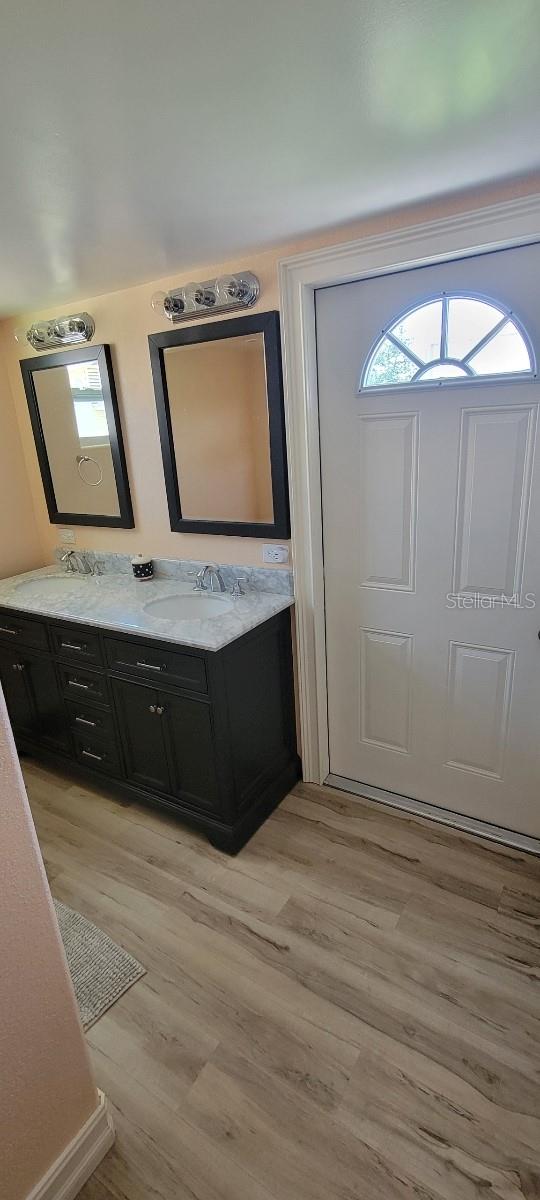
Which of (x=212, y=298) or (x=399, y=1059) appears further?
(x=212, y=298)

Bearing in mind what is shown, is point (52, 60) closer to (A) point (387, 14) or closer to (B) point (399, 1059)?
(A) point (387, 14)

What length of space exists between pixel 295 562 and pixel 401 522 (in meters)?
0.44

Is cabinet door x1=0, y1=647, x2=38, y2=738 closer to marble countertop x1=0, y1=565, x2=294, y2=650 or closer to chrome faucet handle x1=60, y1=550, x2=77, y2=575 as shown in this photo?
marble countertop x1=0, y1=565, x2=294, y2=650

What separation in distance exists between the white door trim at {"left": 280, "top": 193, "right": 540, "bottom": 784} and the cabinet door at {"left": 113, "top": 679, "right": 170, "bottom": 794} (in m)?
0.63

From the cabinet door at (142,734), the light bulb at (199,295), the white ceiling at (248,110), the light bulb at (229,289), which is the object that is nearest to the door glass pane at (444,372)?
the white ceiling at (248,110)

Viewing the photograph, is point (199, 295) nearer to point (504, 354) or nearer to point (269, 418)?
point (269, 418)

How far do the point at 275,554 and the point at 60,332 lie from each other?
58.1 inches

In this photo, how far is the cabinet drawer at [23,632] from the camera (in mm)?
2404

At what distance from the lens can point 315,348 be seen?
199cm

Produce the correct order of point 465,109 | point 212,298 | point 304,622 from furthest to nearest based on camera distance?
1. point 304,622
2. point 212,298
3. point 465,109

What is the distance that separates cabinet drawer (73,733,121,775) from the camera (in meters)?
2.37

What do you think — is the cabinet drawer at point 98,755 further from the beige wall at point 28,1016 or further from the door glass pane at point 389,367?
the door glass pane at point 389,367

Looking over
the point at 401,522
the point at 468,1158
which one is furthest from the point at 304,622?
the point at 468,1158

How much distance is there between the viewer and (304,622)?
2240mm
